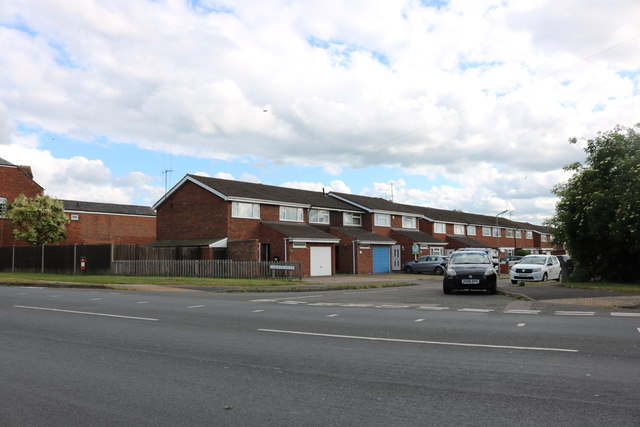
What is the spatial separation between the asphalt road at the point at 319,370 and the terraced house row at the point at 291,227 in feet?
72.3

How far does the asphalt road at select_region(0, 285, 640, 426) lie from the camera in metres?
4.76

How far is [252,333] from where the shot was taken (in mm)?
9414

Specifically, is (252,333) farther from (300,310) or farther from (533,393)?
(533,393)

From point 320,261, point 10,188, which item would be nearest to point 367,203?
point 320,261

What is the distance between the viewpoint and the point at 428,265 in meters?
42.0

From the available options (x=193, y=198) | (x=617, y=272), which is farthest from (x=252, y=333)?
(x=193, y=198)

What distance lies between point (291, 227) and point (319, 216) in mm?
5732

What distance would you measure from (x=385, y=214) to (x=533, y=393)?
143 feet

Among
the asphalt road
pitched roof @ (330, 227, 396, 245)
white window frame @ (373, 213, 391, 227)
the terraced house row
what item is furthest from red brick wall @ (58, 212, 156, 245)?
the asphalt road

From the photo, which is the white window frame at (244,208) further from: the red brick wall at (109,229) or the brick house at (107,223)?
the brick house at (107,223)

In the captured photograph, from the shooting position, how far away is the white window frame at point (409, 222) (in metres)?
51.5

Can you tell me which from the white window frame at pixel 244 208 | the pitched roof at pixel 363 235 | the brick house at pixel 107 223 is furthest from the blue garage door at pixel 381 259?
the brick house at pixel 107 223

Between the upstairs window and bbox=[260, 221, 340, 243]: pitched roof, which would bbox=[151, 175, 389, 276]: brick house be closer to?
bbox=[260, 221, 340, 243]: pitched roof

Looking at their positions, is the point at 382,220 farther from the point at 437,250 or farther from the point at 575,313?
the point at 575,313
